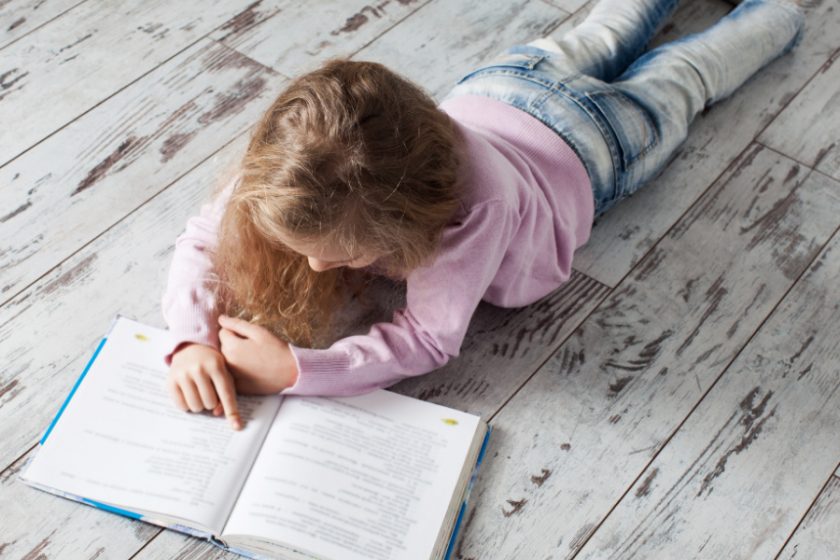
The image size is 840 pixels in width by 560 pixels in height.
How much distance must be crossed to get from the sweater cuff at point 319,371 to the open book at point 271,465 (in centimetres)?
2

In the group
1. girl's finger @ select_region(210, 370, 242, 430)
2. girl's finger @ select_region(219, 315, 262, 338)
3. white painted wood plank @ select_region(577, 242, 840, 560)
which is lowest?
white painted wood plank @ select_region(577, 242, 840, 560)

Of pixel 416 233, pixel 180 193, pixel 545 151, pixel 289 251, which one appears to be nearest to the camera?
pixel 416 233

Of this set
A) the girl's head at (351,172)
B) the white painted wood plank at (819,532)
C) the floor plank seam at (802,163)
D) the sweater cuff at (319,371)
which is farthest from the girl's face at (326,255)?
the floor plank seam at (802,163)

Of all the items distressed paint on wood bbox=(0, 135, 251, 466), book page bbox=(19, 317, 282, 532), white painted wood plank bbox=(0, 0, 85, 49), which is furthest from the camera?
white painted wood plank bbox=(0, 0, 85, 49)

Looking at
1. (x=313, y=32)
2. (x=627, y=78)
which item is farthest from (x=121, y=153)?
(x=627, y=78)

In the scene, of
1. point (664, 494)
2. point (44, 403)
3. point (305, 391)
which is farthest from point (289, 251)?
point (664, 494)

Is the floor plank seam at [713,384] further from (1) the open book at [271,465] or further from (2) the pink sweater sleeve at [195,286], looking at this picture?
(2) the pink sweater sleeve at [195,286]

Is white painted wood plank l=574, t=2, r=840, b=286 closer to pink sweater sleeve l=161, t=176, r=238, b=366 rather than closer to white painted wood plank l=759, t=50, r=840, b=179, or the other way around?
white painted wood plank l=759, t=50, r=840, b=179

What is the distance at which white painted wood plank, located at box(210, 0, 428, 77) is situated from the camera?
4.40ft

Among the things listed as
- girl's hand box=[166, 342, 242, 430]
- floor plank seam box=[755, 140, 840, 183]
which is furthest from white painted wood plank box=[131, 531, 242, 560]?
floor plank seam box=[755, 140, 840, 183]

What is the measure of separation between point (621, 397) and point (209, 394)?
0.45m

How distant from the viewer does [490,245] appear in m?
0.88

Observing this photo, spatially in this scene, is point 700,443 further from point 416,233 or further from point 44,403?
point 44,403

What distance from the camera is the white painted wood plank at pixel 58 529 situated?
33.8 inches
